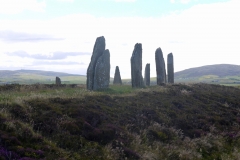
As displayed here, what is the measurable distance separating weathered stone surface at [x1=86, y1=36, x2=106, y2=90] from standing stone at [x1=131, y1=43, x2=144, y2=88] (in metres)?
3.91

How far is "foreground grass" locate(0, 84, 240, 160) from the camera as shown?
10984mm

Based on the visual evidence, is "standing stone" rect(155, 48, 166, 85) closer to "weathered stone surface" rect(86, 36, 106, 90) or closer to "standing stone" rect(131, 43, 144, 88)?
"standing stone" rect(131, 43, 144, 88)

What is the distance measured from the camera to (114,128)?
46.2ft

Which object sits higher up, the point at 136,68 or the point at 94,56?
the point at 94,56

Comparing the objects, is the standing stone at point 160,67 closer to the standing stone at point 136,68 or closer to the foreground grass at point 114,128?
the standing stone at point 136,68

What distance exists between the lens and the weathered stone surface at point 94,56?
1028 inches

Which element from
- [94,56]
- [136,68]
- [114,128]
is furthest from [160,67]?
[114,128]

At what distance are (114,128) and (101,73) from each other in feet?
39.7

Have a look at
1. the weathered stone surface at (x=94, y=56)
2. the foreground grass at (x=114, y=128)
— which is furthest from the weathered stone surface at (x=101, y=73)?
the foreground grass at (x=114, y=128)

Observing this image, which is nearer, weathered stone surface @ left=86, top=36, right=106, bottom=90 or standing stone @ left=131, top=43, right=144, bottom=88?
weathered stone surface @ left=86, top=36, right=106, bottom=90

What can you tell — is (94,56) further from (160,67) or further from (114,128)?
(114,128)

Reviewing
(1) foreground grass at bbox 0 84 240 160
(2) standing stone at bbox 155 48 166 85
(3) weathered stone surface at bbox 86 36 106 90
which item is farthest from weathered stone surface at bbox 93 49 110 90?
(2) standing stone at bbox 155 48 166 85

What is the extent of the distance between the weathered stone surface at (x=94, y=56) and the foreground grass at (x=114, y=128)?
17.2 feet

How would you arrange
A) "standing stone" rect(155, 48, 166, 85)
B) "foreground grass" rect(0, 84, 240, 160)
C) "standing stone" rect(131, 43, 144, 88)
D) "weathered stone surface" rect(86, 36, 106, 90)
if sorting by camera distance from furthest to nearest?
"standing stone" rect(155, 48, 166, 85)
"standing stone" rect(131, 43, 144, 88)
"weathered stone surface" rect(86, 36, 106, 90)
"foreground grass" rect(0, 84, 240, 160)
